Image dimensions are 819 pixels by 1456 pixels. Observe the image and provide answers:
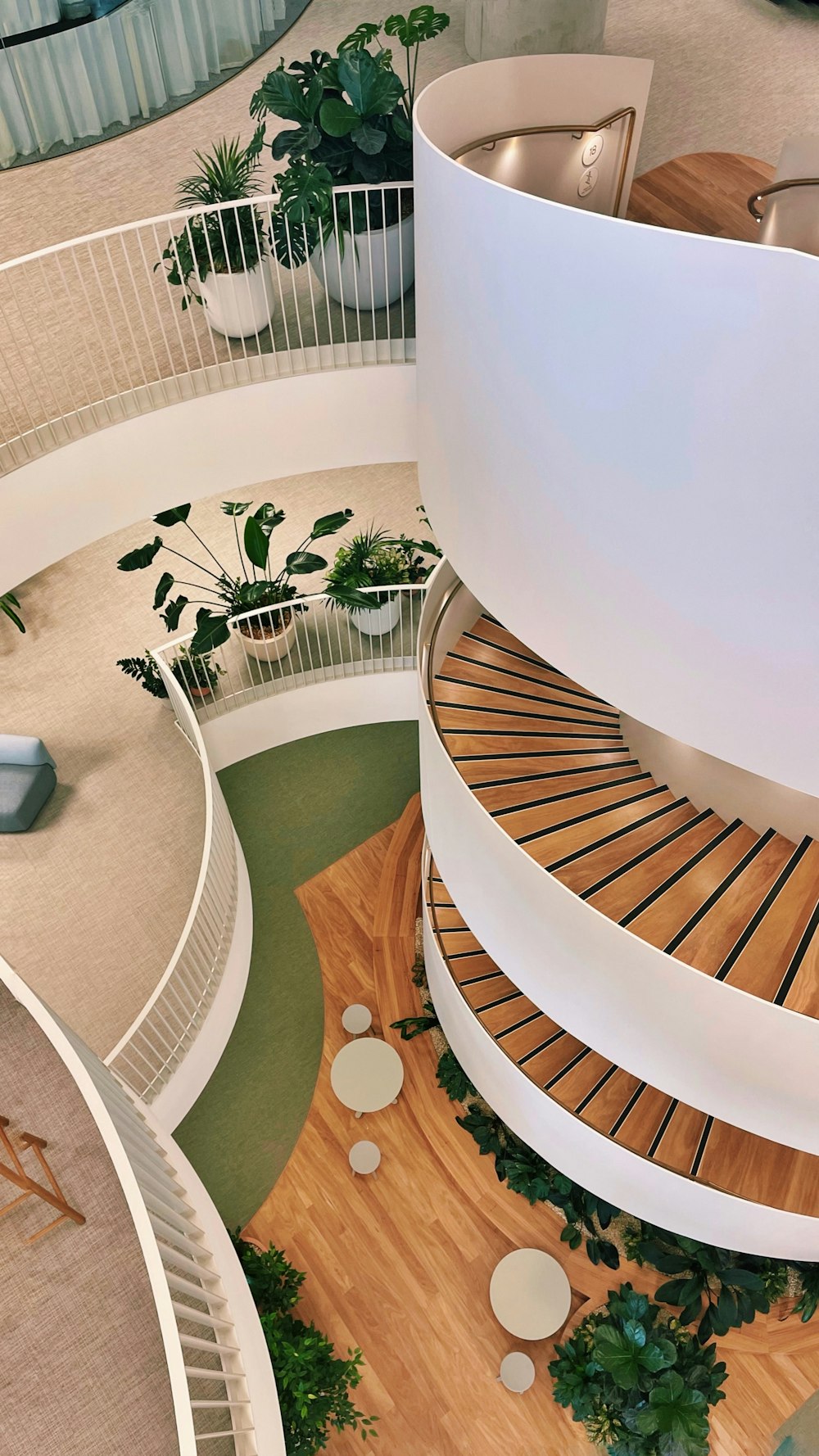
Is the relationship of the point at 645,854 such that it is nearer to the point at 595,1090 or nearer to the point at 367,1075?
the point at 595,1090

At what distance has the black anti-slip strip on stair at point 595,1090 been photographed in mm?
6734

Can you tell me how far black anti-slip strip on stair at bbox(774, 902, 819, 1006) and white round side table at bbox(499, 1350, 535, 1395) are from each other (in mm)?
3887

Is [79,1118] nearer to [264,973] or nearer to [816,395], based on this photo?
[816,395]

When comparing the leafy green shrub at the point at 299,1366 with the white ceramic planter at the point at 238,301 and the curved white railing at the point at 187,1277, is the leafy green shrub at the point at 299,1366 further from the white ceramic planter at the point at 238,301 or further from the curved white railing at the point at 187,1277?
the white ceramic planter at the point at 238,301

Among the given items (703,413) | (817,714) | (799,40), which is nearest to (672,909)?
(817,714)

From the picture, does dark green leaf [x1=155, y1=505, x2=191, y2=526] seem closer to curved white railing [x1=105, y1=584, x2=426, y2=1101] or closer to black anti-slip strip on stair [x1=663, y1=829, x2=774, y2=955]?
curved white railing [x1=105, y1=584, x2=426, y2=1101]

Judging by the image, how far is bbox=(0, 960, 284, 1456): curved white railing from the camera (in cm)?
281

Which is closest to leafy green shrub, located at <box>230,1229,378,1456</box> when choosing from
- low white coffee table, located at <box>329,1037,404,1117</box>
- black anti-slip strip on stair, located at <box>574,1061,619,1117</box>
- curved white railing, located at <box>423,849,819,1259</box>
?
low white coffee table, located at <box>329,1037,404,1117</box>

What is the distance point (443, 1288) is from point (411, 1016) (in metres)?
2.04

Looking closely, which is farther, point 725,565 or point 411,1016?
point 411,1016

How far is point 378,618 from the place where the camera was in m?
9.44

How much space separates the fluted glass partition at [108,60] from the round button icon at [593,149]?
210 inches

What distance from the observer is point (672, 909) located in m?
5.41

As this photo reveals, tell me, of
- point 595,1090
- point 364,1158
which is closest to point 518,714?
point 595,1090
